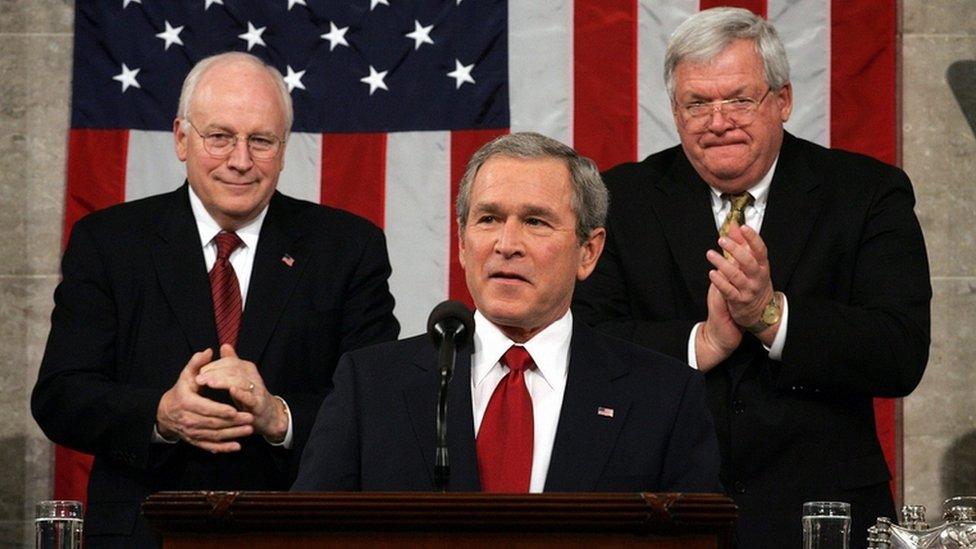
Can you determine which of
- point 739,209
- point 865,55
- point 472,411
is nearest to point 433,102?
point 865,55

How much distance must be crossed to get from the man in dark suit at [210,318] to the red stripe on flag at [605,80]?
4.62ft

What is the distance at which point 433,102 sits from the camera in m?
5.38

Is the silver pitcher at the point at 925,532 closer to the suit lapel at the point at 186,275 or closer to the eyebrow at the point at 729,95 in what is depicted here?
the eyebrow at the point at 729,95

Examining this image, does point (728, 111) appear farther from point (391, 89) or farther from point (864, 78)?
point (391, 89)

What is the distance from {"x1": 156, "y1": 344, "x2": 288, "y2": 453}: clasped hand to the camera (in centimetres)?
357

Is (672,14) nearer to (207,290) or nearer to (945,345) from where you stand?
(945,345)

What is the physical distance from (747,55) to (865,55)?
1662 mm

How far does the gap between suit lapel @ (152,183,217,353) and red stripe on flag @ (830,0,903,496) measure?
2.30 m

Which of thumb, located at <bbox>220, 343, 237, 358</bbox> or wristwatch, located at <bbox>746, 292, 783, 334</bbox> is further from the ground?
wristwatch, located at <bbox>746, 292, 783, 334</bbox>

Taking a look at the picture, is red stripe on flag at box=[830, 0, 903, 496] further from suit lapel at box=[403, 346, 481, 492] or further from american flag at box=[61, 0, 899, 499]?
suit lapel at box=[403, 346, 481, 492]

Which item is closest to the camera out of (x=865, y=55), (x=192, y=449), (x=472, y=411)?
(x=472, y=411)

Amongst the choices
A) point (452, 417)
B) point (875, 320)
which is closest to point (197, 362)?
point (452, 417)

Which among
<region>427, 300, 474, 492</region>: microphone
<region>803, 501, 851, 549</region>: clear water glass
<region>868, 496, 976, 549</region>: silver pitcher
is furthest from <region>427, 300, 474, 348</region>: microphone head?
<region>868, 496, 976, 549</region>: silver pitcher

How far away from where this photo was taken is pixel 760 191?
3.85 meters
